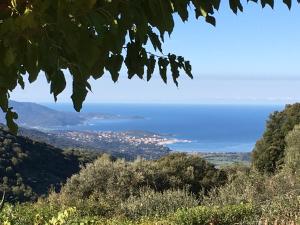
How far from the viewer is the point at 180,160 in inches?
1292

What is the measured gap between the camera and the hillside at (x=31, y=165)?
3788cm

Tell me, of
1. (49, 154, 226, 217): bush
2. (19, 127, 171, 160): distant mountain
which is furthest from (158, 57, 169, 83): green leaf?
(19, 127, 171, 160): distant mountain

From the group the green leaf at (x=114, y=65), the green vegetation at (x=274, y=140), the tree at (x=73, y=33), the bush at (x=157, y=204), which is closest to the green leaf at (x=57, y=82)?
the tree at (x=73, y=33)

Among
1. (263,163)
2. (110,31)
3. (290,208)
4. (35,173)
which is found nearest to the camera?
(110,31)

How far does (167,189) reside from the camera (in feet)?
91.1

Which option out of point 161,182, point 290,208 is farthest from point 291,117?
point 290,208

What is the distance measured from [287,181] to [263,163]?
1658 cm

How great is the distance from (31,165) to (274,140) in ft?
70.7

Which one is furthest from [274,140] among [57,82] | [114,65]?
[57,82]

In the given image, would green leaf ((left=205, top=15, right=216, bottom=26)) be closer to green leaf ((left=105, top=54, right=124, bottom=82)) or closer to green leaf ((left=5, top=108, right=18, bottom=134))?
green leaf ((left=105, top=54, right=124, bottom=82))

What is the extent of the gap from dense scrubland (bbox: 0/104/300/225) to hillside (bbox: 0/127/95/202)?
0.12 metres

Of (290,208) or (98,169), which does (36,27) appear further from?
(98,169)

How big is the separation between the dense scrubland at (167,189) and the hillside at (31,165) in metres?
0.12

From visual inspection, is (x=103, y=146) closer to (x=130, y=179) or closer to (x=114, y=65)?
(x=130, y=179)
